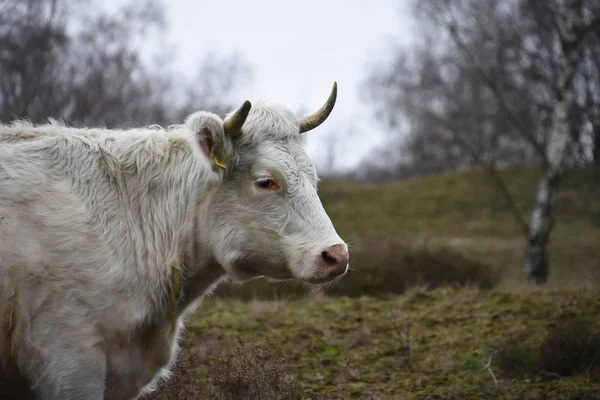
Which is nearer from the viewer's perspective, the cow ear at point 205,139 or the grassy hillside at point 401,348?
the cow ear at point 205,139

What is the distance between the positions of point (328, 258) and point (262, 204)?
0.57 m

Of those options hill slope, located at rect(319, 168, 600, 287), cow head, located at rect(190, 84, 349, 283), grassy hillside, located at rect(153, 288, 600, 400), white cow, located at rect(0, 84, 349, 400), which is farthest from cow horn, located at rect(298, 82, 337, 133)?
hill slope, located at rect(319, 168, 600, 287)

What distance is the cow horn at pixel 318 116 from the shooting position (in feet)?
15.2

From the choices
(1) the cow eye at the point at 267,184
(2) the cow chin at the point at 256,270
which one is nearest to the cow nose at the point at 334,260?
(2) the cow chin at the point at 256,270

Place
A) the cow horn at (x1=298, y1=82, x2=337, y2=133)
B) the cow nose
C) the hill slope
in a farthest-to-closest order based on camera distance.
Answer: the hill slope, the cow horn at (x1=298, y1=82, x2=337, y2=133), the cow nose

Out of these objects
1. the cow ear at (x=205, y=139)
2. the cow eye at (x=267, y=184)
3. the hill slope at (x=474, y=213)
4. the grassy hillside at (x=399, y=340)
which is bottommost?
the hill slope at (x=474, y=213)

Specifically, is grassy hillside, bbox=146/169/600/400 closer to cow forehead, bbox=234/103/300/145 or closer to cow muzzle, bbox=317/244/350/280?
cow muzzle, bbox=317/244/350/280

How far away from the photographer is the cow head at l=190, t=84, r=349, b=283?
163 inches

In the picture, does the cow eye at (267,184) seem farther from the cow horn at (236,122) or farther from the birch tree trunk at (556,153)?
the birch tree trunk at (556,153)

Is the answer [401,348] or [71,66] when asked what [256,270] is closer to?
[401,348]

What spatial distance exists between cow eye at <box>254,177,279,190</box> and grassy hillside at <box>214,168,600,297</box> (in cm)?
695

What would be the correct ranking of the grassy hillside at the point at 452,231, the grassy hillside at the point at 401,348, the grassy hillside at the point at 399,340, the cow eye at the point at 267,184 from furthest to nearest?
the grassy hillside at the point at 452,231 < the grassy hillside at the point at 399,340 < the grassy hillside at the point at 401,348 < the cow eye at the point at 267,184

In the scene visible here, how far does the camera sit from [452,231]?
24.9 metres

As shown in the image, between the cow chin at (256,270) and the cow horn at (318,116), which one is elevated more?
the cow horn at (318,116)
